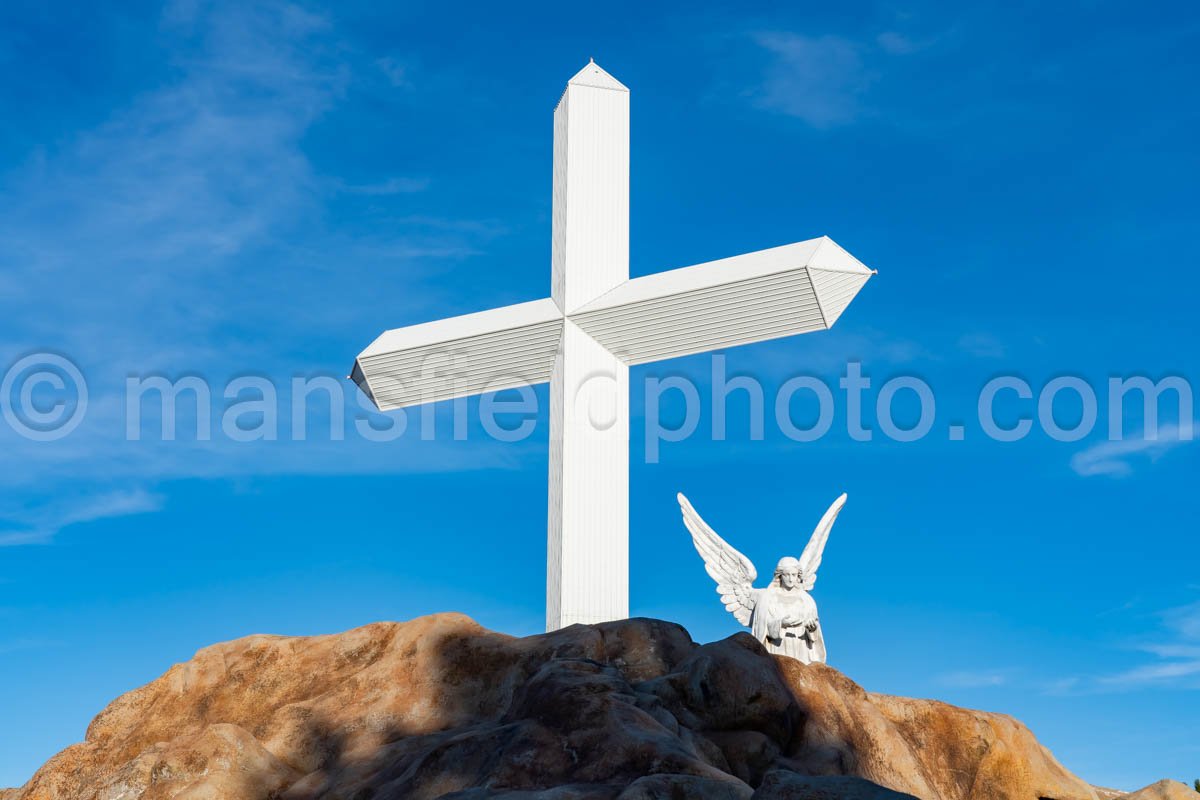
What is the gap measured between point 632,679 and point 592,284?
6.58m

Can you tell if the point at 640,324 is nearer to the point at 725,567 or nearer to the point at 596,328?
the point at 596,328

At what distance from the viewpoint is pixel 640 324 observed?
1540 centimetres

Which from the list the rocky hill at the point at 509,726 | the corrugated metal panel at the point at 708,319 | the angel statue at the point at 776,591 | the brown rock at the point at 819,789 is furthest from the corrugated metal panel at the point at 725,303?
the brown rock at the point at 819,789

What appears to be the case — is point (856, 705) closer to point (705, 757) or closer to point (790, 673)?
point (790, 673)

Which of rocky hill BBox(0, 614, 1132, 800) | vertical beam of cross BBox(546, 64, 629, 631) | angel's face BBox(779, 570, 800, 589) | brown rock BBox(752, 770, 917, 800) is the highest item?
vertical beam of cross BBox(546, 64, 629, 631)

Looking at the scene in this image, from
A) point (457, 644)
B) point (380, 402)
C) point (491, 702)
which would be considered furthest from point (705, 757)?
point (380, 402)

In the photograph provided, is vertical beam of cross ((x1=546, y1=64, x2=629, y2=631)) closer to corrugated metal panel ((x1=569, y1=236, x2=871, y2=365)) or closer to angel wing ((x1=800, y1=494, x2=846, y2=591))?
corrugated metal panel ((x1=569, y1=236, x2=871, y2=365))

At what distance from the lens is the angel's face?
13102 mm

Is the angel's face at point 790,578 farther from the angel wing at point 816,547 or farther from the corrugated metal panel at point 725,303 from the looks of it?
the corrugated metal panel at point 725,303

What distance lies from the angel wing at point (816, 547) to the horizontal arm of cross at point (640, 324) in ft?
8.13

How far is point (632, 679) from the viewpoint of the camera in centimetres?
1009

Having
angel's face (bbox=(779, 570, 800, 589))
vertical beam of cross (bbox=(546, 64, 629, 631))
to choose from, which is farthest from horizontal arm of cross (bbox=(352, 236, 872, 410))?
angel's face (bbox=(779, 570, 800, 589))

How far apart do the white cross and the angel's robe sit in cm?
272

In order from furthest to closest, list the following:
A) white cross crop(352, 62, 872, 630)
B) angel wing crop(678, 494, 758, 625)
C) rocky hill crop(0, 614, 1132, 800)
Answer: white cross crop(352, 62, 872, 630) → angel wing crop(678, 494, 758, 625) → rocky hill crop(0, 614, 1132, 800)
